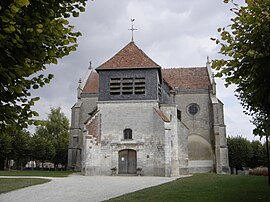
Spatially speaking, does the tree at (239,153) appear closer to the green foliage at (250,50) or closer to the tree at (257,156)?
the tree at (257,156)

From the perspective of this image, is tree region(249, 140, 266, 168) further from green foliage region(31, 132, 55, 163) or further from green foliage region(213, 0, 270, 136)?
green foliage region(213, 0, 270, 136)

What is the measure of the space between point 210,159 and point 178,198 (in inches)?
986

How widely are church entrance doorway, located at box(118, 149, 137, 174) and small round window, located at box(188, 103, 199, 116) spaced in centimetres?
1330

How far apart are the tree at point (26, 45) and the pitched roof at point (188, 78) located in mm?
33010

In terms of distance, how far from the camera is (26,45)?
477 centimetres

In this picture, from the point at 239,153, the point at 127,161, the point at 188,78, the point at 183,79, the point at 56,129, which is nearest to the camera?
the point at 127,161

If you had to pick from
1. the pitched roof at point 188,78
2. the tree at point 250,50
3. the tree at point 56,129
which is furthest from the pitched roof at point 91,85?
the tree at point 250,50

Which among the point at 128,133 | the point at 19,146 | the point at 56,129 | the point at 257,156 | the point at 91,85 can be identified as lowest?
the point at 257,156

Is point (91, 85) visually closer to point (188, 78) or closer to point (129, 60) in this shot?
point (188, 78)

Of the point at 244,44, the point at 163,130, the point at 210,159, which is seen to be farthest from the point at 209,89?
the point at 244,44

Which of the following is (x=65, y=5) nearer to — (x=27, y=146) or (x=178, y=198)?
(x=178, y=198)

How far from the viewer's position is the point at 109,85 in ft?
87.5

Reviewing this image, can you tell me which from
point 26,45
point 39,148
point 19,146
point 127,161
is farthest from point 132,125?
point 26,45

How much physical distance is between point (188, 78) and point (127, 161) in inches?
694
